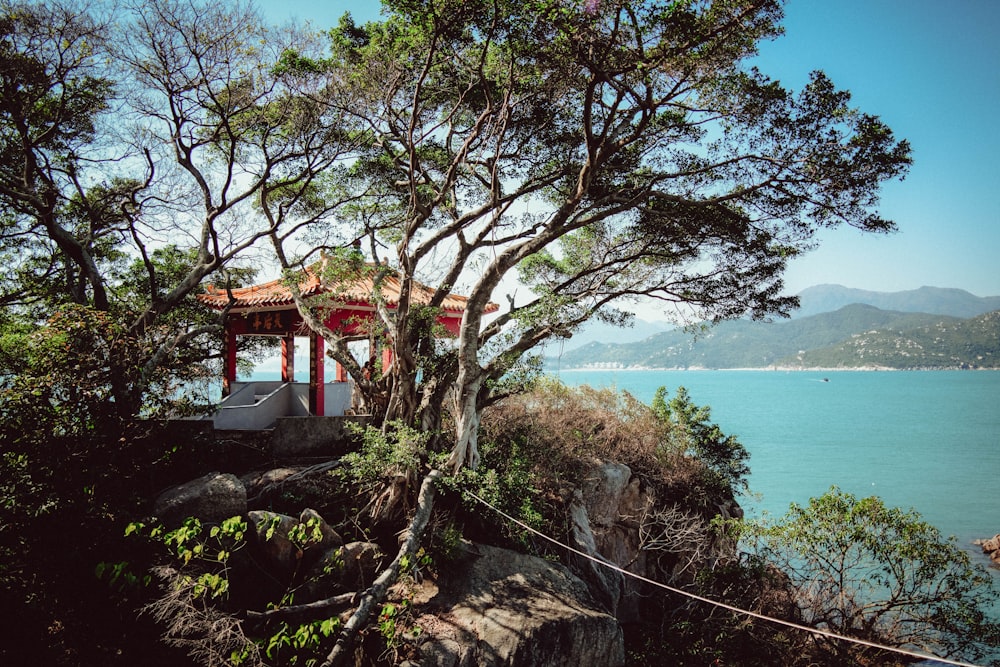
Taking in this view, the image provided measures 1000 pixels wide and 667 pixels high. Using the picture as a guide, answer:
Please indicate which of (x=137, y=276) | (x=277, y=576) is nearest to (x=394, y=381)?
(x=277, y=576)

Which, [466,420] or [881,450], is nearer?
[466,420]

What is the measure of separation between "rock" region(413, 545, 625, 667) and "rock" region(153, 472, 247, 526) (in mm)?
2328

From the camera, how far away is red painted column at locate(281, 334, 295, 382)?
36.8 ft

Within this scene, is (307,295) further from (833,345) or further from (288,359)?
(833,345)

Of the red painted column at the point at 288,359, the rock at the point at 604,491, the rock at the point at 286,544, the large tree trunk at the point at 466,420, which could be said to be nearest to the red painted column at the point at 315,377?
the red painted column at the point at 288,359

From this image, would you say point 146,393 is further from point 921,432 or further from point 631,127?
point 921,432

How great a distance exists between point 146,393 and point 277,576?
120 inches

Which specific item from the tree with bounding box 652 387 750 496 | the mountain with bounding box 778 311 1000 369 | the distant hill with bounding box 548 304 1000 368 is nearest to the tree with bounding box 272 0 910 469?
the tree with bounding box 652 387 750 496

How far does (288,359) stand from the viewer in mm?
11289

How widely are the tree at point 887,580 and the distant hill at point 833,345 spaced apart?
301 feet

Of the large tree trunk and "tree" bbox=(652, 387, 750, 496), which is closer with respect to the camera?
the large tree trunk

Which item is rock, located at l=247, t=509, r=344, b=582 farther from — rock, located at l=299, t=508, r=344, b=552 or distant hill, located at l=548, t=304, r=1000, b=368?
distant hill, located at l=548, t=304, r=1000, b=368

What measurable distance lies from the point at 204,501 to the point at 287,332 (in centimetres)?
506

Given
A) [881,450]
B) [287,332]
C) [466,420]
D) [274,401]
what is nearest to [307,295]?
[287,332]
